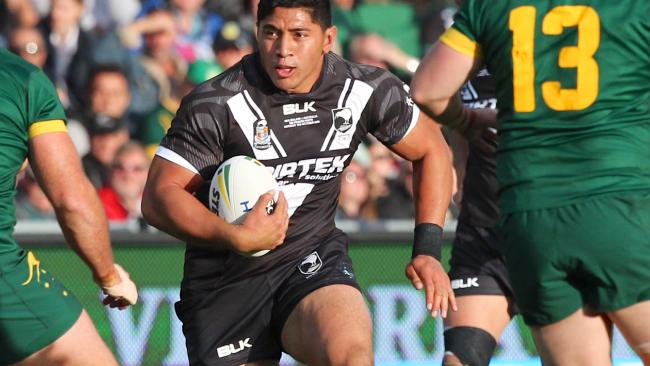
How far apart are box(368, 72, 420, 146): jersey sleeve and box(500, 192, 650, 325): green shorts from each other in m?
1.47

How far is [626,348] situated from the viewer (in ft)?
31.2

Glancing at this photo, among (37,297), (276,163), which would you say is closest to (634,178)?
(276,163)

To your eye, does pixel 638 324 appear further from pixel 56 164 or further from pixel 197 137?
pixel 56 164

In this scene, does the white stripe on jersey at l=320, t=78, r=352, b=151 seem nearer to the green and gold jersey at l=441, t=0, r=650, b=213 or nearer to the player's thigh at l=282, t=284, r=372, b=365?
the player's thigh at l=282, t=284, r=372, b=365

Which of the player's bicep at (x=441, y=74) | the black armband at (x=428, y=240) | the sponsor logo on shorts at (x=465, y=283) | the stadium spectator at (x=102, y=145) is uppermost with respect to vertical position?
the player's bicep at (x=441, y=74)

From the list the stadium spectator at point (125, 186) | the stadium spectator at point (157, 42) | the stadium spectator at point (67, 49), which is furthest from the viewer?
the stadium spectator at point (157, 42)

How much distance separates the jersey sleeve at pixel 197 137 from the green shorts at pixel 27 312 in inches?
34.9

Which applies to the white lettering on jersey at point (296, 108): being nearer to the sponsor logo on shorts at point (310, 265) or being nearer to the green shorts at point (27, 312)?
the sponsor logo on shorts at point (310, 265)

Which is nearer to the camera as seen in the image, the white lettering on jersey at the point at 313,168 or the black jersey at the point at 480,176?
the white lettering on jersey at the point at 313,168

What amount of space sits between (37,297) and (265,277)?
1.18 m

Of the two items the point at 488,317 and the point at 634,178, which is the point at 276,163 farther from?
the point at 634,178

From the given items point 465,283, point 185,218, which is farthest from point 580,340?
point 465,283

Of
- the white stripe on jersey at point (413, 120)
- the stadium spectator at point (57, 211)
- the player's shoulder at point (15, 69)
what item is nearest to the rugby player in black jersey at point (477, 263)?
the white stripe on jersey at point (413, 120)

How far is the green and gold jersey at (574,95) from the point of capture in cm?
461
